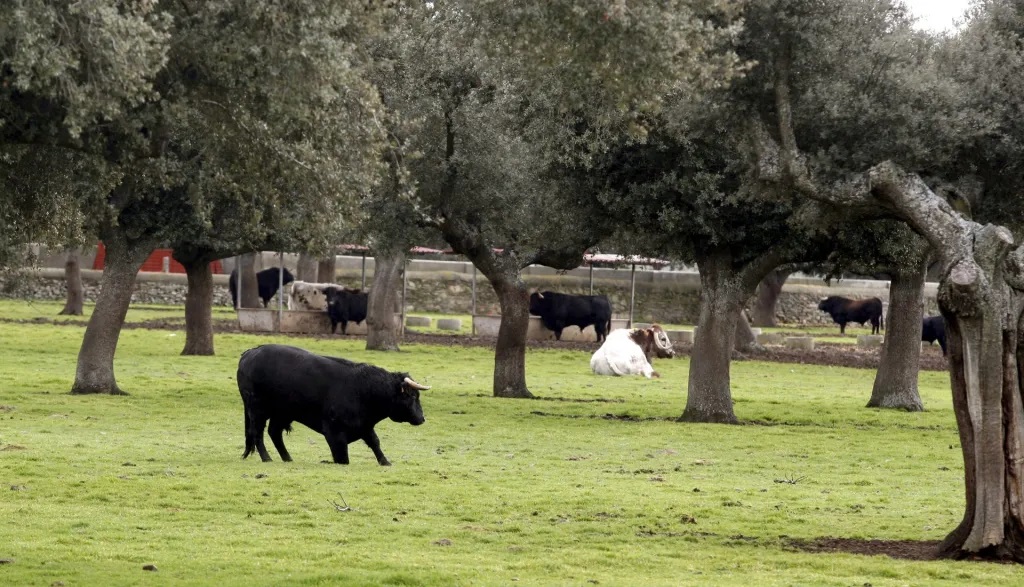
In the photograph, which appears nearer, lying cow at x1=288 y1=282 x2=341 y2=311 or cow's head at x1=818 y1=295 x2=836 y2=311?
lying cow at x1=288 y1=282 x2=341 y2=311

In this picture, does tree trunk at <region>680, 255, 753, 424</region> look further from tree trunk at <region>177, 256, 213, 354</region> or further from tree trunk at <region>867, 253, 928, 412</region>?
tree trunk at <region>177, 256, 213, 354</region>

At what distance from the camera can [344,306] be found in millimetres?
53625

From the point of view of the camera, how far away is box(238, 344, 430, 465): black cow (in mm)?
18750

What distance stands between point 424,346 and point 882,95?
28324mm

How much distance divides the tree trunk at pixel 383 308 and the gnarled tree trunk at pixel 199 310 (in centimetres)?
623

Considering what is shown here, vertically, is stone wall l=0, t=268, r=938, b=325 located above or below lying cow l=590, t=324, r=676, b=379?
above

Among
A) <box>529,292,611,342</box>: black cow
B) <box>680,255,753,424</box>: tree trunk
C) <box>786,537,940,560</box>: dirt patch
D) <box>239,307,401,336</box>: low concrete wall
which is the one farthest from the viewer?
<box>529,292,611,342</box>: black cow

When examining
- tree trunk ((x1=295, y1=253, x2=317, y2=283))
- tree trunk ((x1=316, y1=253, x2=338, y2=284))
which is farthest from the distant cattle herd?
tree trunk ((x1=295, y1=253, x2=317, y2=283))

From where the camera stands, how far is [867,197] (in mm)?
15008

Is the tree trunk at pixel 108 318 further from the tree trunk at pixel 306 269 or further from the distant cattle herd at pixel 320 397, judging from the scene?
the tree trunk at pixel 306 269

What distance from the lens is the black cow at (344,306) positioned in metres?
53.5

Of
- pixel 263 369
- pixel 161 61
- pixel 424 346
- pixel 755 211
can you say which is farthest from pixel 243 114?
pixel 424 346

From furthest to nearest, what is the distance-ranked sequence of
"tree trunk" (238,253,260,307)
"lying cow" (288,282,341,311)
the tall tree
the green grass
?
1. "tree trunk" (238,253,260,307)
2. "lying cow" (288,282,341,311)
3. the green grass
4. the tall tree

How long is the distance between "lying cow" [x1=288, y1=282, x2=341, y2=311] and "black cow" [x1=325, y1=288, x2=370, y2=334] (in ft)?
3.27
